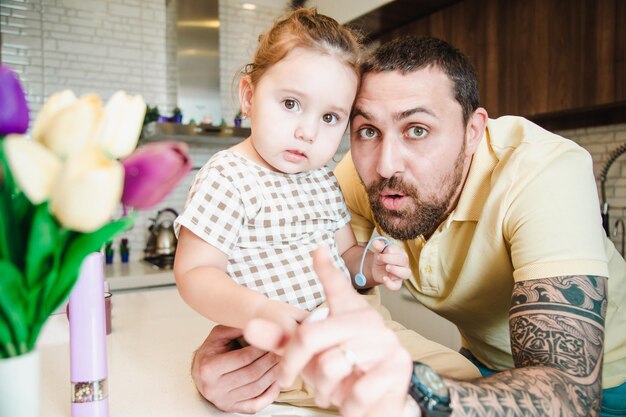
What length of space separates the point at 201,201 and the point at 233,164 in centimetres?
13

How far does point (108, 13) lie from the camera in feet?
12.8

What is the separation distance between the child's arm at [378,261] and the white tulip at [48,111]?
2.07 ft

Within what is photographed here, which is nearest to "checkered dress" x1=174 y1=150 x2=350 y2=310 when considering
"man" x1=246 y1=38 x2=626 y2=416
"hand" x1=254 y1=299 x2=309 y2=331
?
"hand" x1=254 y1=299 x2=309 y2=331

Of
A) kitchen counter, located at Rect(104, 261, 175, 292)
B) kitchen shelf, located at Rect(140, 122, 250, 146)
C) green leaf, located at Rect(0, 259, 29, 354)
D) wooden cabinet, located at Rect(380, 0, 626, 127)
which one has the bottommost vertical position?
kitchen counter, located at Rect(104, 261, 175, 292)

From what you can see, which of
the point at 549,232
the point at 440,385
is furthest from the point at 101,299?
the point at 549,232

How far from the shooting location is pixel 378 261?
100 centimetres

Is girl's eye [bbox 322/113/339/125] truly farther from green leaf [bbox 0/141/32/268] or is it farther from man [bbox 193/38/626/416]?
green leaf [bbox 0/141/32/268]

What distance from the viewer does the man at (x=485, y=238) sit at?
2.48 ft

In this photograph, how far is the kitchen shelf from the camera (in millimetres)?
3713

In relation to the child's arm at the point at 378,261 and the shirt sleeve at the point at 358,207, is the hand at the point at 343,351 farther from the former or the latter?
the shirt sleeve at the point at 358,207

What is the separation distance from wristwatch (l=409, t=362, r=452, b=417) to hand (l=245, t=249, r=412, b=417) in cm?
10

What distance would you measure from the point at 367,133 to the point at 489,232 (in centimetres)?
42

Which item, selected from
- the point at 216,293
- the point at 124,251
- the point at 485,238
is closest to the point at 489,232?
the point at 485,238

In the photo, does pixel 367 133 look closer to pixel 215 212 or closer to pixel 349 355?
pixel 215 212
